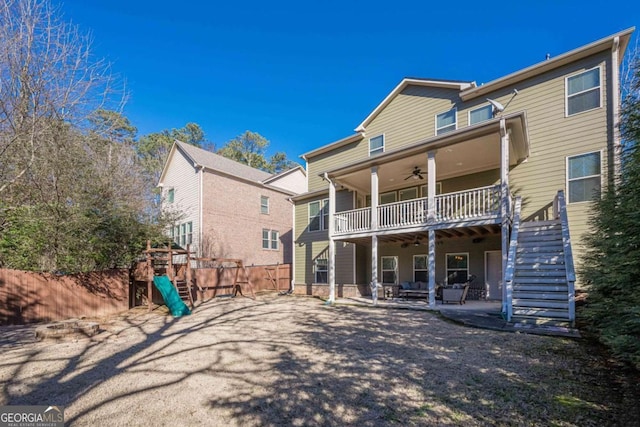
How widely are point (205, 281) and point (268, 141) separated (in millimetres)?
29473

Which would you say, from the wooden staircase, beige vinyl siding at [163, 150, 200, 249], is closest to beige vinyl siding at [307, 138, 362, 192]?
beige vinyl siding at [163, 150, 200, 249]

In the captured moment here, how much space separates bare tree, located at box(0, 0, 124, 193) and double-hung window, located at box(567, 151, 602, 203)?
44.8 ft

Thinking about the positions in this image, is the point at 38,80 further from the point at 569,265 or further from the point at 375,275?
the point at 569,265

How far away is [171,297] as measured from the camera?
34.5 ft

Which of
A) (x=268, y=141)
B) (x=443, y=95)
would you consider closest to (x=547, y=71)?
(x=443, y=95)

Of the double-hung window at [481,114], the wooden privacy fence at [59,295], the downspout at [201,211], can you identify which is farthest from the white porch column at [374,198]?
the downspout at [201,211]

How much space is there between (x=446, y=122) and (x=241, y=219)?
13.8 meters

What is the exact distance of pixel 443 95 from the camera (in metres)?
13.4

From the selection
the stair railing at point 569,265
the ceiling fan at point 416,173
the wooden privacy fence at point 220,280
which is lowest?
the wooden privacy fence at point 220,280

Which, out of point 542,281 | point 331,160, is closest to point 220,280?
point 331,160

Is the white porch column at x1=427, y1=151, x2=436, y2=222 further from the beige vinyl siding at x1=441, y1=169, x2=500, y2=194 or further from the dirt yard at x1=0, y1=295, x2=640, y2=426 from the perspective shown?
the dirt yard at x1=0, y1=295, x2=640, y2=426

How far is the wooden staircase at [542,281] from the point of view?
711 centimetres

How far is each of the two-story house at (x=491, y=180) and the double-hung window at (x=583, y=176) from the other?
26mm

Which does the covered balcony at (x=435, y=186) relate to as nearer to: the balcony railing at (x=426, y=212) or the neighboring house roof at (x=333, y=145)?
the balcony railing at (x=426, y=212)
